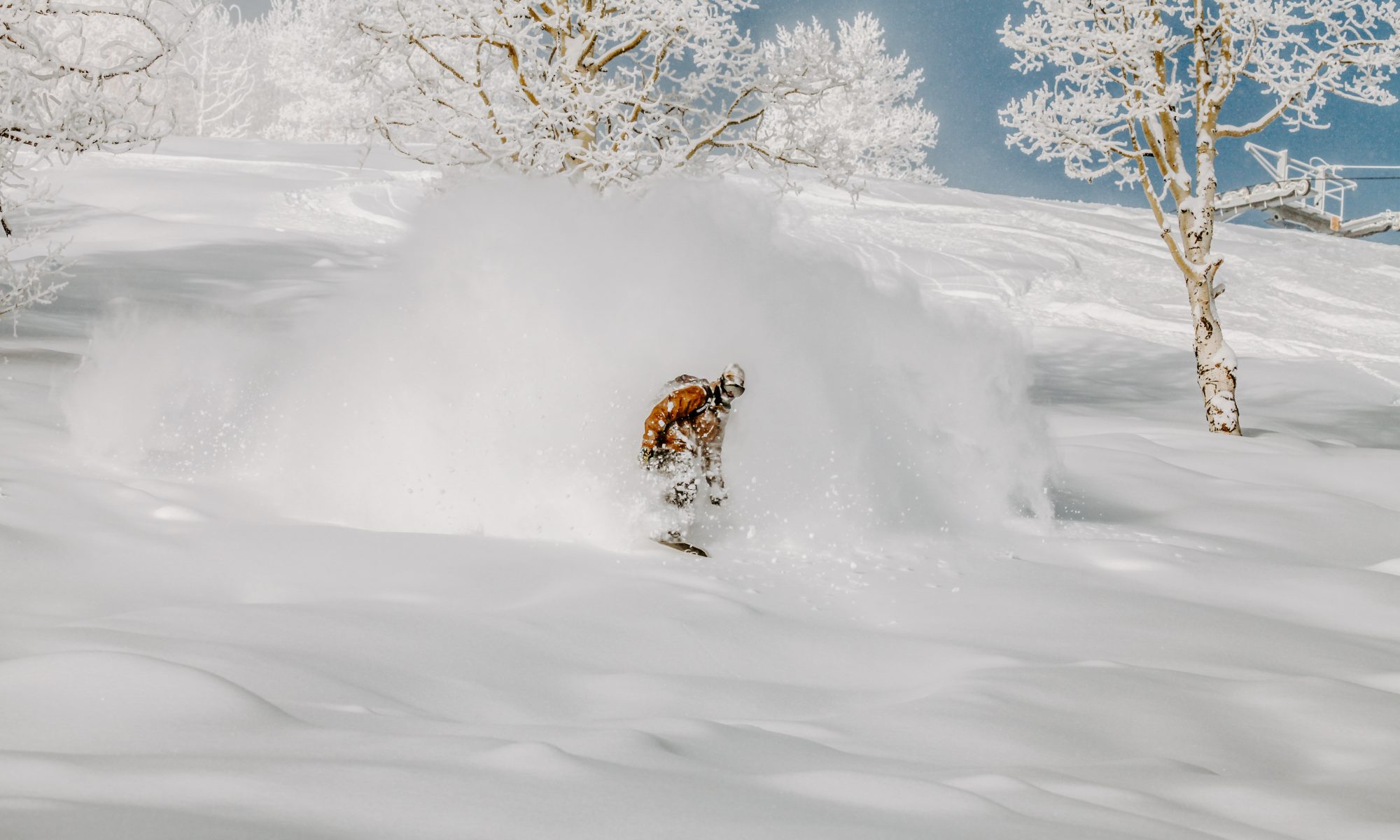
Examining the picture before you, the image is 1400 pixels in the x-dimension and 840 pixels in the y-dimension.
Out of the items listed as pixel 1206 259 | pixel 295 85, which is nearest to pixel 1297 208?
pixel 1206 259

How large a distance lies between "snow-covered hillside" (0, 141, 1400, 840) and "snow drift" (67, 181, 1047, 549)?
0.03m

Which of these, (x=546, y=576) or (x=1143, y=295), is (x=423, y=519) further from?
(x=1143, y=295)

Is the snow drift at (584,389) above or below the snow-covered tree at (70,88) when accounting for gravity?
below

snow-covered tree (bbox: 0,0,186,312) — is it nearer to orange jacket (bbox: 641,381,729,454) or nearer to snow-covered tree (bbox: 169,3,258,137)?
orange jacket (bbox: 641,381,729,454)

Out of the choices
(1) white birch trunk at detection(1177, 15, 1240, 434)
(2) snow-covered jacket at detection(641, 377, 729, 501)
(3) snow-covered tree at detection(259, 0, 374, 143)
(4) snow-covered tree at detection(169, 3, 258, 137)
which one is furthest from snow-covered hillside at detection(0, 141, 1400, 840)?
(4) snow-covered tree at detection(169, 3, 258, 137)

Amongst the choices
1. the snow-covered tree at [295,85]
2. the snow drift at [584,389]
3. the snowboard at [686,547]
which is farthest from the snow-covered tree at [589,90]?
the snow-covered tree at [295,85]

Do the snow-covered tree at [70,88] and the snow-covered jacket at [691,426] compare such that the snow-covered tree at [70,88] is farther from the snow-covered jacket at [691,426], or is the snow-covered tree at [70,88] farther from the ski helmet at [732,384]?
the ski helmet at [732,384]

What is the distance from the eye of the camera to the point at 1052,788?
285 centimetres

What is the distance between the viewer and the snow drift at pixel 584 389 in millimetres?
6844

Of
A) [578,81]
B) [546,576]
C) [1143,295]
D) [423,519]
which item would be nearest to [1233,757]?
[546,576]

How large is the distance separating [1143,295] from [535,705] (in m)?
22.9

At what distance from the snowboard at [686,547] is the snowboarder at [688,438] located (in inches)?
1.4

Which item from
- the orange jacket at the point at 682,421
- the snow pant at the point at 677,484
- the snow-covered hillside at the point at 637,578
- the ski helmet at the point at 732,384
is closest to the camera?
the snow-covered hillside at the point at 637,578

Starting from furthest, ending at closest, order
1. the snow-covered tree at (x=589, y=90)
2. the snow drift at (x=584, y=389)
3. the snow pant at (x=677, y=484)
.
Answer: the snow-covered tree at (x=589, y=90) < the snow drift at (x=584, y=389) < the snow pant at (x=677, y=484)
